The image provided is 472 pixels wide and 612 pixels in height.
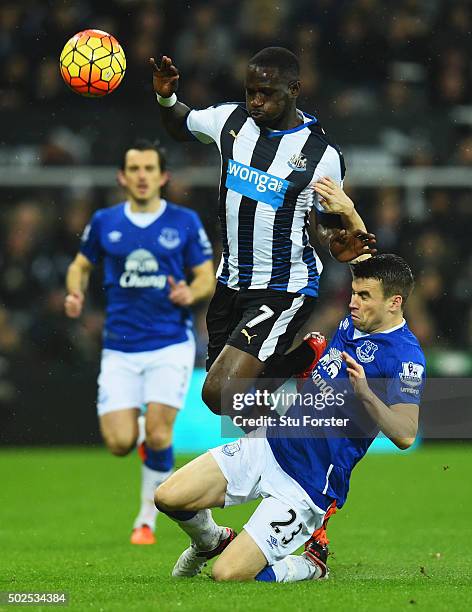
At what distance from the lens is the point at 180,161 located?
12633 millimetres

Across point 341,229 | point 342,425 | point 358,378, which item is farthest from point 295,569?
point 341,229

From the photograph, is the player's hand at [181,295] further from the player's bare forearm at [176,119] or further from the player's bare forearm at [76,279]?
the player's bare forearm at [176,119]

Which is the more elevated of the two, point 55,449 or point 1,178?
point 1,178

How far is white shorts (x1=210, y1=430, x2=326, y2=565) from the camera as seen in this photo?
18.9 ft

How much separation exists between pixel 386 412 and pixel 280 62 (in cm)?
197

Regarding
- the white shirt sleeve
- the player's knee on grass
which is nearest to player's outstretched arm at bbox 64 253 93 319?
the white shirt sleeve

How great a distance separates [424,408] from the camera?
12.3m

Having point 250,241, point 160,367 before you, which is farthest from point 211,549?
point 160,367

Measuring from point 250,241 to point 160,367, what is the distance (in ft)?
7.13

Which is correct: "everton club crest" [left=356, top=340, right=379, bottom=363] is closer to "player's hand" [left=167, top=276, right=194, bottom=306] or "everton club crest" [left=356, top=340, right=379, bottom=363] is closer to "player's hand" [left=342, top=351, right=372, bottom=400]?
"player's hand" [left=342, top=351, right=372, bottom=400]

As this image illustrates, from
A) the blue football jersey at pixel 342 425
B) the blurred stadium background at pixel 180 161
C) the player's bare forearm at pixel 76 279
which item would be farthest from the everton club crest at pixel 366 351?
the blurred stadium background at pixel 180 161

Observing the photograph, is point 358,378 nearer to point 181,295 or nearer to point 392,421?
point 392,421

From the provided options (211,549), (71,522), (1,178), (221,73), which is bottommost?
(71,522)

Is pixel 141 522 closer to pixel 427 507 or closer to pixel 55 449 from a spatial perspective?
pixel 427 507
